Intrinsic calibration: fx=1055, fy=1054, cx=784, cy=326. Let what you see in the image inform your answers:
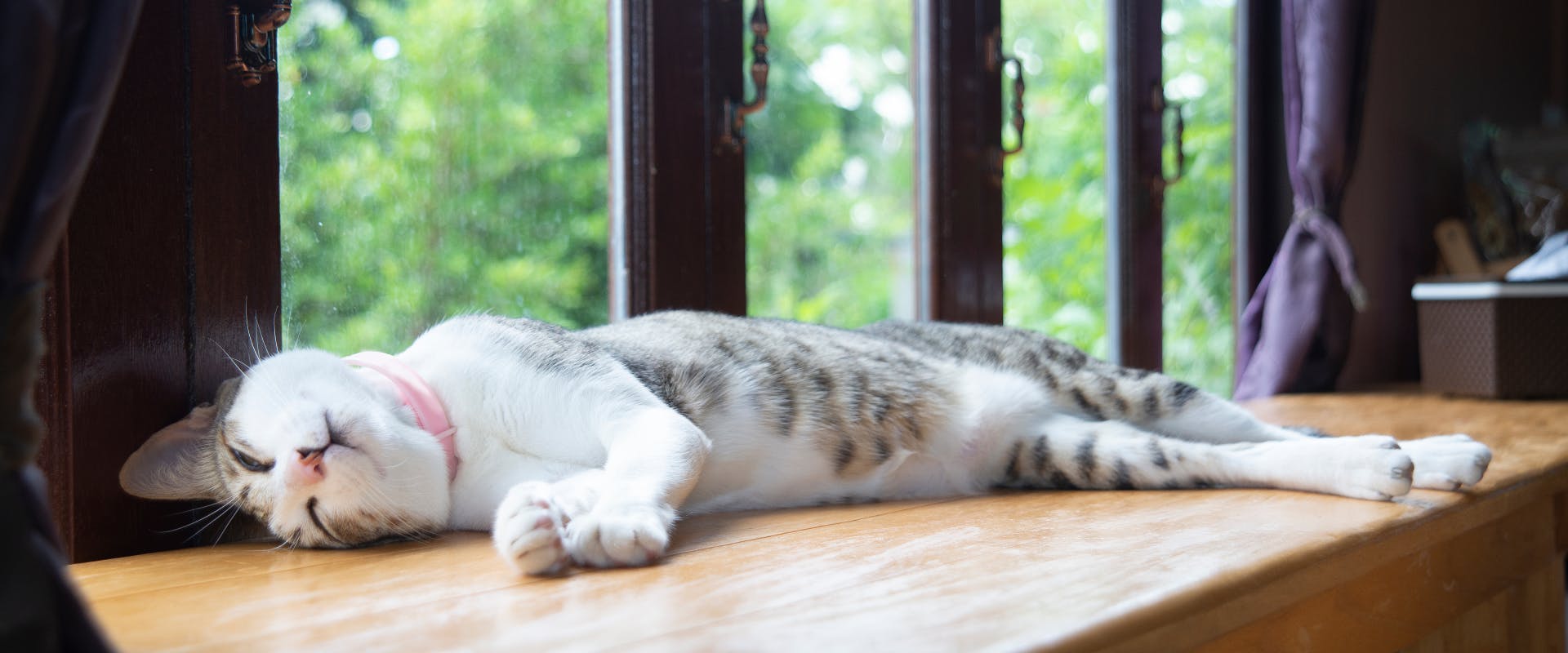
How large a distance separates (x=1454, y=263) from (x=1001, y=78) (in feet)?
5.77

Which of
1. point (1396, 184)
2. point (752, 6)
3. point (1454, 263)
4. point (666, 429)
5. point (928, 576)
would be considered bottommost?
point (928, 576)

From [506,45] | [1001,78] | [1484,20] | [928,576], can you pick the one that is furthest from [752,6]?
[1484,20]

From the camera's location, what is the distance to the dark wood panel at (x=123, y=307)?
108 cm

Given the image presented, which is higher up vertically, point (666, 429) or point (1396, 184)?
point (1396, 184)

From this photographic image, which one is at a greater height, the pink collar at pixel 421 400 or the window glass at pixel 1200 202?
the window glass at pixel 1200 202

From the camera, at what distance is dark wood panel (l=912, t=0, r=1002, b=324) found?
2.12m

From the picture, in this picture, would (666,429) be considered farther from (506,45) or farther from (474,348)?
(506,45)

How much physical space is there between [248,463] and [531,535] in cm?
41

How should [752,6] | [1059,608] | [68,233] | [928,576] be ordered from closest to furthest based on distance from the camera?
[1059,608]
[928,576]
[68,233]
[752,6]

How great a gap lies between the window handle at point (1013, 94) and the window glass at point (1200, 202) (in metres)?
0.67

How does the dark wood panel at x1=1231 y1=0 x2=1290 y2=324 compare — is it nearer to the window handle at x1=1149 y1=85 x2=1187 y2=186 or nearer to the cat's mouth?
the window handle at x1=1149 y1=85 x2=1187 y2=186

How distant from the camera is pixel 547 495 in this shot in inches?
38.5

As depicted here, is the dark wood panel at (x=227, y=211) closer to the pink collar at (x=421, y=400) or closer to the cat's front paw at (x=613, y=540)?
the pink collar at (x=421, y=400)

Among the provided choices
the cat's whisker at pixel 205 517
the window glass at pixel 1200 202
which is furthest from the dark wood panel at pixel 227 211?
the window glass at pixel 1200 202
